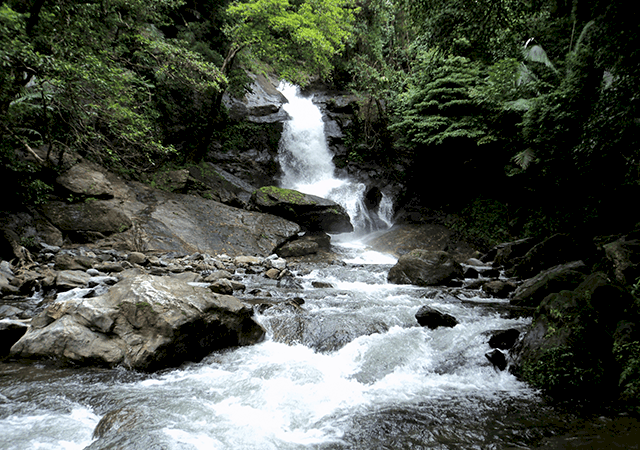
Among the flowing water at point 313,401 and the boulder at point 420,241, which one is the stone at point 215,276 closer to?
the flowing water at point 313,401

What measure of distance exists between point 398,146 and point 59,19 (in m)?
14.0

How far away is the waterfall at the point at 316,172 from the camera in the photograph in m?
15.8

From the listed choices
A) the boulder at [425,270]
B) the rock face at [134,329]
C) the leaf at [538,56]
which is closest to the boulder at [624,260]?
the boulder at [425,270]

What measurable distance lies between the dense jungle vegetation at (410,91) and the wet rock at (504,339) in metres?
3.69

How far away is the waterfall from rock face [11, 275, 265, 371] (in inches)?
456

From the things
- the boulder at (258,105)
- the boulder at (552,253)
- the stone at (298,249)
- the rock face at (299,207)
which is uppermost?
the boulder at (258,105)

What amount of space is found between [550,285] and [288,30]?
12.7 m

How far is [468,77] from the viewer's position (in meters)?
13.3

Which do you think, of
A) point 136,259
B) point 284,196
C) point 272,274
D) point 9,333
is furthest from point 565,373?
point 284,196

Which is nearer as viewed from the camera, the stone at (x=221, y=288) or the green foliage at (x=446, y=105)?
the stone at (x=221, y=288)

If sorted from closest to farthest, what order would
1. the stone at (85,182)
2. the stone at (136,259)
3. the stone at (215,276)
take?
1. the stone at (215,276)
2. the stone at (136,259)
3. the stone at (85,182)

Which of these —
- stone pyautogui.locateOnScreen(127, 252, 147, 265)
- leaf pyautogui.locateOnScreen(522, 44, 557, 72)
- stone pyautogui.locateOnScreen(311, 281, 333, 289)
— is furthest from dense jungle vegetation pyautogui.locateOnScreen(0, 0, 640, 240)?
stone pyautogui.locateOnScreen(311, 281, 333, 289)

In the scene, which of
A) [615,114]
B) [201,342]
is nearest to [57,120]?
[201,342]

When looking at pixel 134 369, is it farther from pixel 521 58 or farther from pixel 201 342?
pixel 521 58
